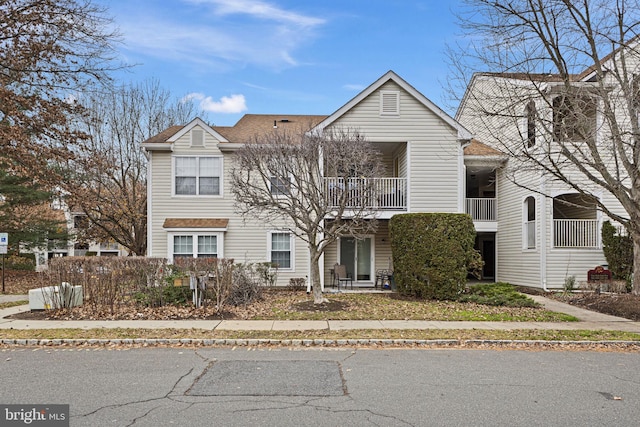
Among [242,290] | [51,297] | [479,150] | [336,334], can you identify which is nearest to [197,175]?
[242,290]

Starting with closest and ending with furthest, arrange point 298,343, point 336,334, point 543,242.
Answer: point 298,343 < point 336,334 < point 543,242

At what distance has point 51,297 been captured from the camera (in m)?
11.4

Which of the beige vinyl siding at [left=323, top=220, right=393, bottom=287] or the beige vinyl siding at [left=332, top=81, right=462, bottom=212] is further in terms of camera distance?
the beige vinyl siding at [left=323, top=220, right=393, bottom=287]

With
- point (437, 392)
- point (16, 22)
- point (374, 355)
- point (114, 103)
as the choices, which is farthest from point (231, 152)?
point (437, 392)

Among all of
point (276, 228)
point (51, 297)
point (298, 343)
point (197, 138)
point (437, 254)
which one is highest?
point (197, 138)

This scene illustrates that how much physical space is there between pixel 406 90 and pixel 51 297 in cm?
1351

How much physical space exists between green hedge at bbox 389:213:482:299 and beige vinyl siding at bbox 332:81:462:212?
323 cm

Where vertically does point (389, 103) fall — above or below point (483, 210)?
above

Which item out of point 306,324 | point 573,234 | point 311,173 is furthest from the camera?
point 573,234

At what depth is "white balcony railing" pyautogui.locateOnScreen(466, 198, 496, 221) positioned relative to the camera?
20719 millimetres

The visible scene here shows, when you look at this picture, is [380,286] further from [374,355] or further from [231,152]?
[374,355]

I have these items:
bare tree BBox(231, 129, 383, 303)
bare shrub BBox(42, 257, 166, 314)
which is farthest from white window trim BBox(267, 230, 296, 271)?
bare shrub BBox(42, 257, 166, 314)

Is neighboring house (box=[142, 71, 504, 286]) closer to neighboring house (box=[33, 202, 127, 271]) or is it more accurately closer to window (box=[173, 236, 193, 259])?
window (box=[173, 236, 193, 259])

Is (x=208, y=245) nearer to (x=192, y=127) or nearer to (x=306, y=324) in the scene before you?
(x=192, y=127)
